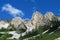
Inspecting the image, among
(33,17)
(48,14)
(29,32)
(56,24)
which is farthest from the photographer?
(33,17)

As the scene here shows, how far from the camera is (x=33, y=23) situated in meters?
191

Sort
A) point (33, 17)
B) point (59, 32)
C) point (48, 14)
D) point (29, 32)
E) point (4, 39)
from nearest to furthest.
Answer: point (4, 39)
point (59, 32)
point (29, 32)
point (48, 14)
point (33, 17)

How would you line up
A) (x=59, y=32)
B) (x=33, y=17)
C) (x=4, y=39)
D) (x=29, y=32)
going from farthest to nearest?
(x=33, y=17), (x=29, y=32), (x=59, y=32), (x=4, y=39)

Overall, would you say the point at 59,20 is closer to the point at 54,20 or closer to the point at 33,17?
the point at 54,20

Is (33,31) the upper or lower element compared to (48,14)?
lower

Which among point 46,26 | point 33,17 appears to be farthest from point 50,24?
point 33,17

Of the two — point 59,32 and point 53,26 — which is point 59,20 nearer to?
point 53,26

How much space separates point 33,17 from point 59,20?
62.6 m

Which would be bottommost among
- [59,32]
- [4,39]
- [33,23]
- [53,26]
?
[4,39]

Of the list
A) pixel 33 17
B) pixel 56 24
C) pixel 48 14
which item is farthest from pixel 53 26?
pixel 33 17

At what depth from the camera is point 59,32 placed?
116 meters

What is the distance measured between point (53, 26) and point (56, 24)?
2.55 meters

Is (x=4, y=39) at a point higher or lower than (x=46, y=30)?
lower

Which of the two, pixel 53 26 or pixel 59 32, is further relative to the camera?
pixel 53 26
